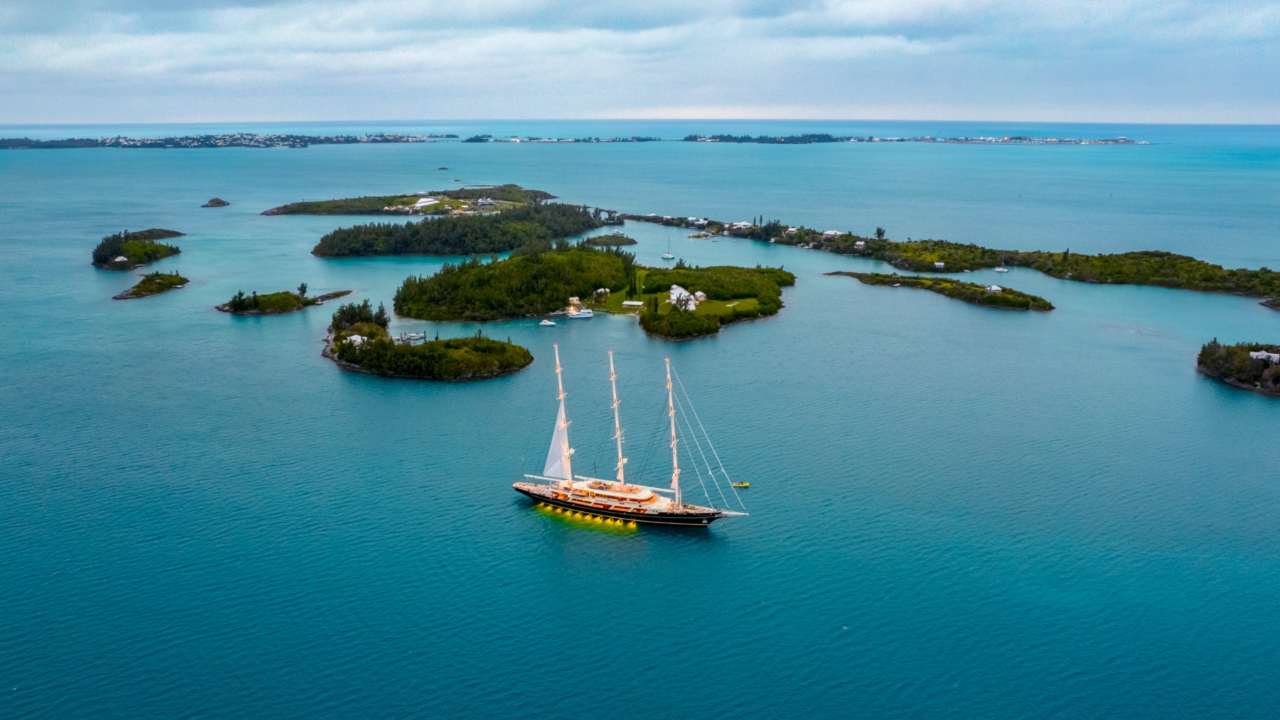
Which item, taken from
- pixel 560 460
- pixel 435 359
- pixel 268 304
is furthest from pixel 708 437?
pixel 268 304

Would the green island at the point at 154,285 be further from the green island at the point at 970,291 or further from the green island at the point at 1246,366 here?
the green island at the point at 1246,366

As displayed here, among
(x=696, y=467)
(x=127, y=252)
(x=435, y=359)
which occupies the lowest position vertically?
(x=696, y=467)

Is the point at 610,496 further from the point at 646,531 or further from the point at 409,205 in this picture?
the point at 409,205

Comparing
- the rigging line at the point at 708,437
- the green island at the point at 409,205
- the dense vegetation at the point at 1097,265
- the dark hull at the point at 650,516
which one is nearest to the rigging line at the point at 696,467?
the rigging line at the point at 708,437

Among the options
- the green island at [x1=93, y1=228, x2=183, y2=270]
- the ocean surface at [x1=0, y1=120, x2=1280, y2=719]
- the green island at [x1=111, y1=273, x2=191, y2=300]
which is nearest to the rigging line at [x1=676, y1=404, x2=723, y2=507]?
the ocean surface at [x1=0, y1=120, x2=1280, y2=719]

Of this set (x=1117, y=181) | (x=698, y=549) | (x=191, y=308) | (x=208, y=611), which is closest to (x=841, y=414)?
(x=698, y=549)

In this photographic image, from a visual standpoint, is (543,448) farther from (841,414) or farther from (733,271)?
(733,271)
